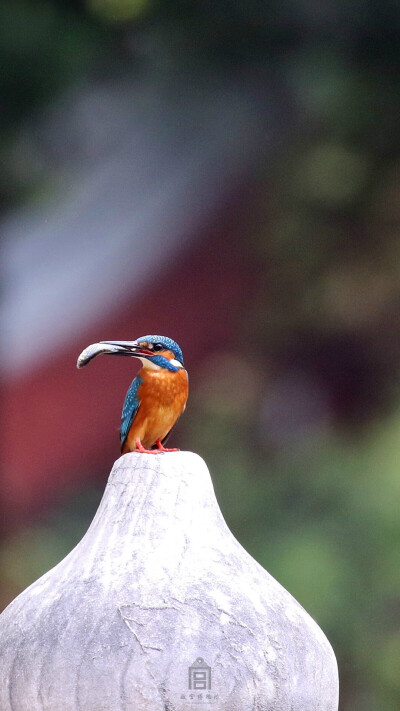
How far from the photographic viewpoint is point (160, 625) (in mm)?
3051

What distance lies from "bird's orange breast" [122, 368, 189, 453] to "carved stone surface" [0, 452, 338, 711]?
0.59 meters

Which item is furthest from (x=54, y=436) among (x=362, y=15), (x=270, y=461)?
(x=362, y=15)

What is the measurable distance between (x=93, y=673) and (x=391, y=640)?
14.8 ft

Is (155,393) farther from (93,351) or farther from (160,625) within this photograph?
(160,625)

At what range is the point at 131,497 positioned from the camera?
3400 mm

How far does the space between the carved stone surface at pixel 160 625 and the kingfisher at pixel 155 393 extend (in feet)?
1.92

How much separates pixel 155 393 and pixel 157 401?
0.08 feet
